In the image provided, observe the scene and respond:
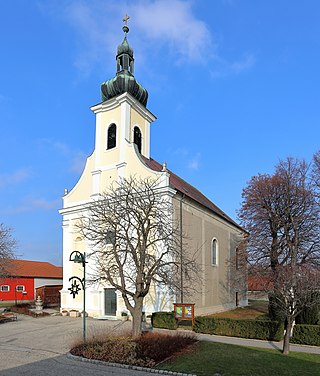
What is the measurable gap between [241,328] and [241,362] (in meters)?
6.21

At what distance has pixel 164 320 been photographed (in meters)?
19.5

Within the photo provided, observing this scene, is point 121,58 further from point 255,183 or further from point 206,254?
point 206,254

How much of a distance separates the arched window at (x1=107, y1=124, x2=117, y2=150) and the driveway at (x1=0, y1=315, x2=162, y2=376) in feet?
41.8

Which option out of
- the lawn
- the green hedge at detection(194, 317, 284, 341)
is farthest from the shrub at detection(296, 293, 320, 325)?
the lawn

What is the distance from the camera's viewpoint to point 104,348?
12.2 meters

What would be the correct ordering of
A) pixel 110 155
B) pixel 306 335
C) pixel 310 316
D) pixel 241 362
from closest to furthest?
pixel 241 362 < pixel 306 335 < pixel 310 316 < pixel 110 155

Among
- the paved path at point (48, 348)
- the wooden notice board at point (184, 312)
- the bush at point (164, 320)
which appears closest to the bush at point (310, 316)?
the paved path at point (48, 348)

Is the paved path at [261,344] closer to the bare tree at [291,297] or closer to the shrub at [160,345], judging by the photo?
the bare tree at [291,297]

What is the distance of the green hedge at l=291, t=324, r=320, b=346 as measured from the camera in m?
15.2

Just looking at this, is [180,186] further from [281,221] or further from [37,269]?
[37,269]

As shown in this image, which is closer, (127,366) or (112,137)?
(127,366)

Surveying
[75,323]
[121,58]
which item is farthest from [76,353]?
[121,58]

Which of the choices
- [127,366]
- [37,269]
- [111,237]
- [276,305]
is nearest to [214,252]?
[276,305]

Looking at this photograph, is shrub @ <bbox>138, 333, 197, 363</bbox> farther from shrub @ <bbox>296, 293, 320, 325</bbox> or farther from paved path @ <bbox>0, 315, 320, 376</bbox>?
shrub @ <bbox>296, 293, 320, 325</bbox>
